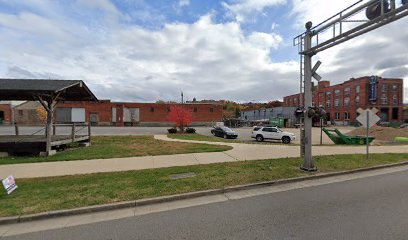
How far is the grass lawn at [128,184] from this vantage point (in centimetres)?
526

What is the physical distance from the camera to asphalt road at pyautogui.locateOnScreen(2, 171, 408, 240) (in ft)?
13.0

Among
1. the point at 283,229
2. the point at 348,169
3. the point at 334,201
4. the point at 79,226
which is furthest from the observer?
the point at 348,169

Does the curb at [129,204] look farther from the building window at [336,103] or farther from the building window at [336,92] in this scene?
the building window at [336,92]

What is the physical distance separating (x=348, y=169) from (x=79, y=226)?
8.93 meters

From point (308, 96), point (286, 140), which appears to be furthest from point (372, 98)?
point (308, 96)

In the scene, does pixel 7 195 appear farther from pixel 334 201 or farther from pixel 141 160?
pixel 334 201

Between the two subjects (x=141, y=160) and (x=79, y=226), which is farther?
(x=141, y=160)

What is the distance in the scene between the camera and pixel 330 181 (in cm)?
756

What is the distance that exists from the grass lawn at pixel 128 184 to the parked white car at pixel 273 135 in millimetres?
13164

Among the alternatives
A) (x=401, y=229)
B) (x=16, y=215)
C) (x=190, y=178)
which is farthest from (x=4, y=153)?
(x=401, y=229)

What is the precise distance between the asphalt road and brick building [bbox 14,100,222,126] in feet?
145

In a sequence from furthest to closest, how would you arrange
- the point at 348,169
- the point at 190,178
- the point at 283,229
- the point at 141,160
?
the point at 141,160 → the point at 348,169 → the point at 190,178 → the point at 283,229

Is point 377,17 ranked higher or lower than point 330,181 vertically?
higher

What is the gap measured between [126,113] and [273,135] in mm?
36748
